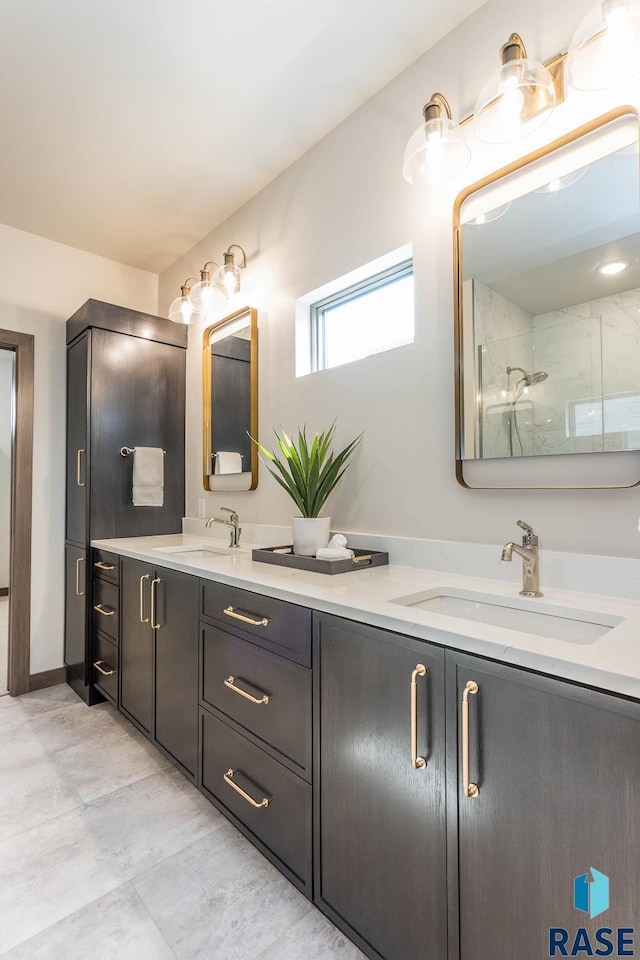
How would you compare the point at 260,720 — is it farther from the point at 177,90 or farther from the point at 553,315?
the point at 177,90

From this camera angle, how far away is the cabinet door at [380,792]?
97cm

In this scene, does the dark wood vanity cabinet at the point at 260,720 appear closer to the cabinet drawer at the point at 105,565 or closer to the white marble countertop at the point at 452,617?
the white marble countertop at the point at 452,617

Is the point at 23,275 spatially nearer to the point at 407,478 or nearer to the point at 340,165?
the point at 340,165

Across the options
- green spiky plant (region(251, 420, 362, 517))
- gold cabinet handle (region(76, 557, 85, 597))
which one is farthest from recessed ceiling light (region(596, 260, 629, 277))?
gold cabinet handle (region(76, 557, 85, 597))

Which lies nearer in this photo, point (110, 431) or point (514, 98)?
point (514, 98)

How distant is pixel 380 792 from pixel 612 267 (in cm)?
137

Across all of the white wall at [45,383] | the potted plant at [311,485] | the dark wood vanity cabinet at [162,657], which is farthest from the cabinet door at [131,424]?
the potted plant at [311,485]

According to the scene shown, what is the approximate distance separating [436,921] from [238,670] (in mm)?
770

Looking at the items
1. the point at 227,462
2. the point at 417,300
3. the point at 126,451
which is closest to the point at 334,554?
the point at 417,300

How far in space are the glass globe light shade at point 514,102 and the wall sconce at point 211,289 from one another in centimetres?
141

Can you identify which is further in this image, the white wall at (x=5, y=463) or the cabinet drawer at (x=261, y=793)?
the white wall at (x=5, y=463)

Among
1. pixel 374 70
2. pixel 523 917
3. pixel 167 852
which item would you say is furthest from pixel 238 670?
pixel 374 70

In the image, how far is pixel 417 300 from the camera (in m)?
1.71

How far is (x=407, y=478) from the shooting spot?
5.69ft
